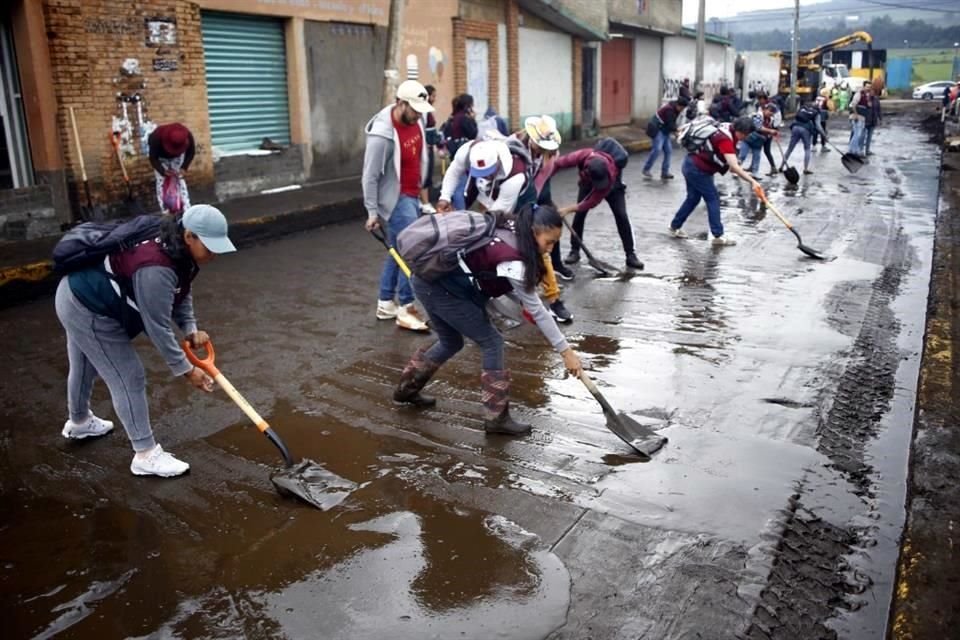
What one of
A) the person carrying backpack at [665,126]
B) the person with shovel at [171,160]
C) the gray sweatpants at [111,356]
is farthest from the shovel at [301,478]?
the person carrying backpack at [665,126]

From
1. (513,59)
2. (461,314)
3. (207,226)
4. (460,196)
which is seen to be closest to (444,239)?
(461,314)

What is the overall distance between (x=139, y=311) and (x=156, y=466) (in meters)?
0.83

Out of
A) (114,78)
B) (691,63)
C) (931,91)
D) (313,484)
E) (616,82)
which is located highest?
(691,63)

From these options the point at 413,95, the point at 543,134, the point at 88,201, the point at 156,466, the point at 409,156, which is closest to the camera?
the point at 156,466

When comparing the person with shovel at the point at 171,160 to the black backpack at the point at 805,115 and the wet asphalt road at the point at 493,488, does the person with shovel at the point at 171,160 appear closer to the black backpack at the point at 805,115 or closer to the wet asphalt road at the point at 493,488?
the wet asphalt road at the point at 493,488

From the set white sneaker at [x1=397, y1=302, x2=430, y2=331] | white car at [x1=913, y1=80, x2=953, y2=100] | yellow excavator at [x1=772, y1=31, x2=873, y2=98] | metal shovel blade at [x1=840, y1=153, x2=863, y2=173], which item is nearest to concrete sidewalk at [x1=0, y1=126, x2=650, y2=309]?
white sneaker at [x1=397, y1=302, x2=430, y2=331]

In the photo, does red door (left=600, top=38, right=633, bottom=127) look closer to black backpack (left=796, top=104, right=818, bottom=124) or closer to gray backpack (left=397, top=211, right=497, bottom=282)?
black backpack (left=796, top=104, right=818, bottom=124)

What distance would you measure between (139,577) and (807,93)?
133ft

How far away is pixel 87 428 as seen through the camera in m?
4.51

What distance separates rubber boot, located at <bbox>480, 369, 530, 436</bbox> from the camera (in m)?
4.52

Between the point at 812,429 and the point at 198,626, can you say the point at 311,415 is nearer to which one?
the point at 198,626

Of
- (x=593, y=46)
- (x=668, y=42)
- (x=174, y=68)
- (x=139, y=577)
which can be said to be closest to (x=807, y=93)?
(x=668, y=42)

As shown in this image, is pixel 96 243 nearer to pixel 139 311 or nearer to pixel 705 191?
pixel 139 311

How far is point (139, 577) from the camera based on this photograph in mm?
3305
